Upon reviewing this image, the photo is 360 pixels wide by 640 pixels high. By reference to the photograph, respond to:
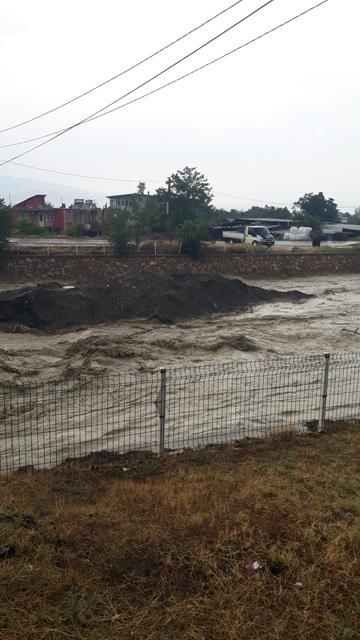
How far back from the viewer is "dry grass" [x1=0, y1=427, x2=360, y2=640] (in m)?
3.44

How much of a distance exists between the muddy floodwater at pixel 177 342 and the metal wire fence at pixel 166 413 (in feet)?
5.05

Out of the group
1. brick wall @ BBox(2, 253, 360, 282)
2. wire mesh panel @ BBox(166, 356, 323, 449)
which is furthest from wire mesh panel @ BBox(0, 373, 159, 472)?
brick wall @ BBox(2, 253, 360, 282)

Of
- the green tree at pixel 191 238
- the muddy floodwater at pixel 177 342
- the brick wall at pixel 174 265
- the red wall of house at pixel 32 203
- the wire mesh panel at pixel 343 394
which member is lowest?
the muddy floodwater at pixel 177 342

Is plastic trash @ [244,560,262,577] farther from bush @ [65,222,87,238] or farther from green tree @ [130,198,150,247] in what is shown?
bush @ [65,222,87,238]

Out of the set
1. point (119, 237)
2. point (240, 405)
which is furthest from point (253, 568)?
point (119, 237)

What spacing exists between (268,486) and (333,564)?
60.9 inches

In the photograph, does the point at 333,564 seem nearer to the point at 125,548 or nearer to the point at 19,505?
the point at 125,548

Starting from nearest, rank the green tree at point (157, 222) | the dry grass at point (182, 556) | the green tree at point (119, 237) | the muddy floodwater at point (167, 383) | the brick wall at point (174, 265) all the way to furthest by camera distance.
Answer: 1. the dry grass at point (182, 556)
2. the muddy floodwater at point (167, 383)
3. the brick wall at point (174, 265)
4. the green tree at point (119, 237)
5. the green tree at point (157, 222)

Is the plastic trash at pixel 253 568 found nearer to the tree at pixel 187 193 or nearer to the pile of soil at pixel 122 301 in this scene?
the pile of soil at pixel 122 301

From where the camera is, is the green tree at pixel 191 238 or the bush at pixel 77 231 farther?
the bush at pixel 77 231

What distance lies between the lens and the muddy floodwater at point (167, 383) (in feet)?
27.6

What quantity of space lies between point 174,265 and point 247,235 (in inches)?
476

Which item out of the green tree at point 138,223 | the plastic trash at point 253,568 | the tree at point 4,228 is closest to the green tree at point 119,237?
the green tree at point 138,223

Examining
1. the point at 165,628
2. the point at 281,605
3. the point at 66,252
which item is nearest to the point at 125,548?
the point at 165,628
